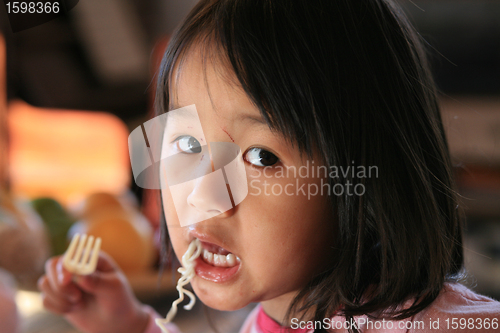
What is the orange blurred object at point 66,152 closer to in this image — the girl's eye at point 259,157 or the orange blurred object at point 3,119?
the orange blurred object at point 3,119

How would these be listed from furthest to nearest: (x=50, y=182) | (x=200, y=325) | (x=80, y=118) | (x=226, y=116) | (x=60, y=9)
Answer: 1. (x=80, y=118)
2. (x=50, y=182)
3. (x=200, y=325)
4. (x=60, y=9)
5. (x=226, y=116)

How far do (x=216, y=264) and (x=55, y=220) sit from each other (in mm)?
485

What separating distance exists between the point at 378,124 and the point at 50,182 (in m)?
0.81

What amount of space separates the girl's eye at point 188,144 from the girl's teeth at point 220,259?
7cm

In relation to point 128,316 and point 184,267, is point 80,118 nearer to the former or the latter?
point 128,316

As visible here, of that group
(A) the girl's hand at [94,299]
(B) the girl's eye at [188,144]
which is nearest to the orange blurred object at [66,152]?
(A) the girl's hand at [94,299]

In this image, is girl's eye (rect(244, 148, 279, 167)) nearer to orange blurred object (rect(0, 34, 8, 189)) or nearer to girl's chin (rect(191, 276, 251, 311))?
girl's chin (rect(191, 276, 251, 311))

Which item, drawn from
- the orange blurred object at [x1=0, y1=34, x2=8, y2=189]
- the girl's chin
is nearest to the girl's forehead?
the girl's chin

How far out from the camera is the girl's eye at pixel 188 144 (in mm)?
277

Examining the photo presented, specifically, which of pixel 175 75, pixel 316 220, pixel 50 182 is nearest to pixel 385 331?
pixel 316 220

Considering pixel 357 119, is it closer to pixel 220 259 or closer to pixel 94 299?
pixel 220 259

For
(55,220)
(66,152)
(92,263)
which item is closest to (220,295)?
(92,263)

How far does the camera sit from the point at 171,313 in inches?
11.4

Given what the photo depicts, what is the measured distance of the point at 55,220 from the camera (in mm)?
671
